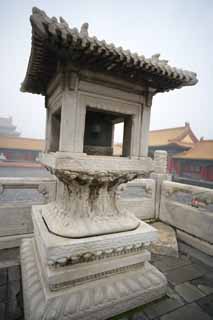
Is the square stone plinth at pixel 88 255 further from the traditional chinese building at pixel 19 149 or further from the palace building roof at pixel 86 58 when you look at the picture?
the traditional chinese building at pixel 19 149

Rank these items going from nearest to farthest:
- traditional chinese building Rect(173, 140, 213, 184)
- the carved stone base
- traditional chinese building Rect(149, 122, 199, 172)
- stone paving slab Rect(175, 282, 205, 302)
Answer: the carved stone base, stone paving slab Rect(175, 282, 205, 302), traditional chinese building Rect(173, 140, 213, 184), traditional chinese building Rect(149, 122, 199, 172)

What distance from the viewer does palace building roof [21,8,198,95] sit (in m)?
1.75

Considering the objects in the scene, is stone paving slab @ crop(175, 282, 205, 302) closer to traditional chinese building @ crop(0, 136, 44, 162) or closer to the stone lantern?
the stone lantern

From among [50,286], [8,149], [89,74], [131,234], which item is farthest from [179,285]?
[8,149]

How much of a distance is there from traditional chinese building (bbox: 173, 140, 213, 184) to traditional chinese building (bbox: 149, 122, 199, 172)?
1298 mm

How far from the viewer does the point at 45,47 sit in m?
2.00

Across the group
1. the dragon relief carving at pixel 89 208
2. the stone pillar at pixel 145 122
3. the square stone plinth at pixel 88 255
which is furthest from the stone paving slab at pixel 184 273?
the stone pillar at pixel 145 122

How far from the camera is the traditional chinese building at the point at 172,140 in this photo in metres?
24.5

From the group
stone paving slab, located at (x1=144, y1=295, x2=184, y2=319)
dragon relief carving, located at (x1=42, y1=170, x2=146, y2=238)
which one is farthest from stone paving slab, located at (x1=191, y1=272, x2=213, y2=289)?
dragon relief carving, located at (x1=42, y1=170, x2=146, y2=238)

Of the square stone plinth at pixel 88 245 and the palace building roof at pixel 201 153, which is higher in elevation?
the palace building roof at pixel 201 153

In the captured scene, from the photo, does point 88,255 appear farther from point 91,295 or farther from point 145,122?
point 145,122

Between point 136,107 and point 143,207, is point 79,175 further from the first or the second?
point 143,207

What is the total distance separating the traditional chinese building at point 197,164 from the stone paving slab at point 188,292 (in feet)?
56.6

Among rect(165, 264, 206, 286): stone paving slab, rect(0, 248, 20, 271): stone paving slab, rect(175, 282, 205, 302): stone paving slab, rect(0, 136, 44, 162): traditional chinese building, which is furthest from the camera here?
rect(0, 136, 44, 162): traditional chinese building
